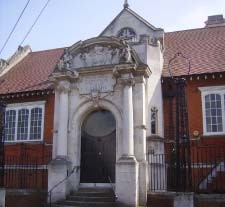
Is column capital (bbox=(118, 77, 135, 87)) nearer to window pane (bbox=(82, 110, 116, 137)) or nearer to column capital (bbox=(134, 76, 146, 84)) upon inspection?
column capital (bbox=(134, 76, 146, 84))

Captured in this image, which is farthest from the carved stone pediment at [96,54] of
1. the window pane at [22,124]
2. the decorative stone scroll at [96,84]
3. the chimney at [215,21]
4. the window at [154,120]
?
the chimney at [215,21]

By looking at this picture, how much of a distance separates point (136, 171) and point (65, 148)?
136 inches

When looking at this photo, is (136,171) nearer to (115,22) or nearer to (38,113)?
(38,113)

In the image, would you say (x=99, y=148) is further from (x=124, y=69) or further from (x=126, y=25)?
(x=126, y=25)

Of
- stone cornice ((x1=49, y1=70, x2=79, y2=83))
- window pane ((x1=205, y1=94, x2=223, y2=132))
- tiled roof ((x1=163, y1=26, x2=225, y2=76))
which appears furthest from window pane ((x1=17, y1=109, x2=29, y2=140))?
window pane ((x1=205, y1=94, x2=223, y2=132))

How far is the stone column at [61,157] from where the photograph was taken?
14.1 meters

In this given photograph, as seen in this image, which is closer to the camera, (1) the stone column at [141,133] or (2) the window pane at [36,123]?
(1) the stone column at [141,133]

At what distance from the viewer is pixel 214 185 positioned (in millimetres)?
14734

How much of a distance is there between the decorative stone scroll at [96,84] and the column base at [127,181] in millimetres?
3316

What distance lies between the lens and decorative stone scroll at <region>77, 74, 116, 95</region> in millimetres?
14953

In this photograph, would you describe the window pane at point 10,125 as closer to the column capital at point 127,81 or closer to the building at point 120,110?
the building at point 120,110

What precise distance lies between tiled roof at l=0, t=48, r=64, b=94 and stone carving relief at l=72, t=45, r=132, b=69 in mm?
4015

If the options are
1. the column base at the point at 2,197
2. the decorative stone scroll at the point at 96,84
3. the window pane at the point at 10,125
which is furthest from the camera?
the window pane at the point at 10,125

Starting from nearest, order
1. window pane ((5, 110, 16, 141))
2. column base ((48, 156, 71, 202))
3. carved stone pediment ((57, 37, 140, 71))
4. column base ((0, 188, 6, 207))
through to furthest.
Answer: column base ((0, 188, 6, 207)), column base ((48, 156, 71, 202)), carved stone pediment ((57, 37, 140, 71)), window pane ((5, 110, 16, 141))
